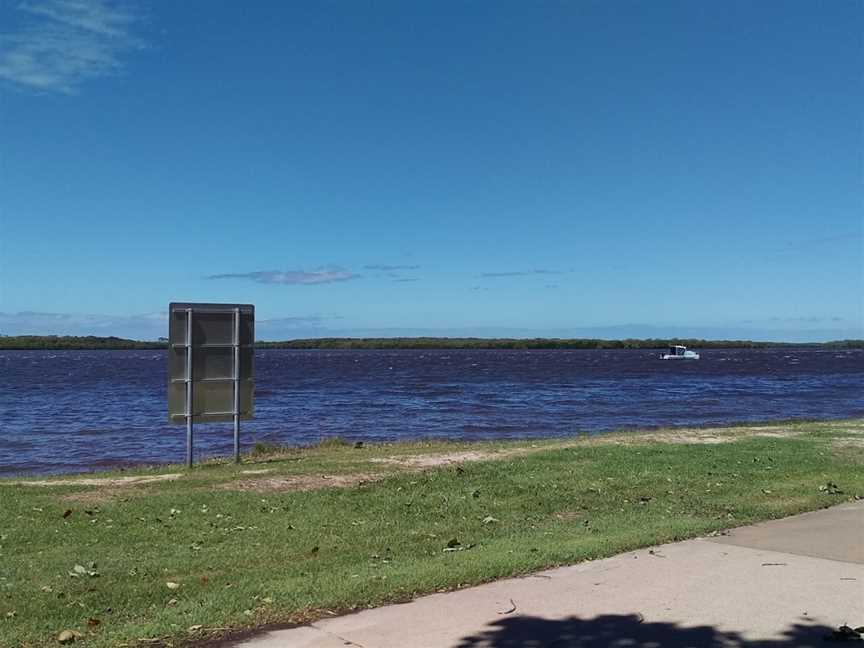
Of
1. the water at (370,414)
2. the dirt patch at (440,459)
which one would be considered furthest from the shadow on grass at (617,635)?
the water at (370,414)

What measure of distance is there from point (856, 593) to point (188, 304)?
33.7 feet

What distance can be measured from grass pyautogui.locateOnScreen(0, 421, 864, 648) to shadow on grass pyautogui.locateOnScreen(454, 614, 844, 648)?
1003mm

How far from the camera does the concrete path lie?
188 inches

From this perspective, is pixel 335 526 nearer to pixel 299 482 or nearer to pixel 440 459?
pixel 299 482

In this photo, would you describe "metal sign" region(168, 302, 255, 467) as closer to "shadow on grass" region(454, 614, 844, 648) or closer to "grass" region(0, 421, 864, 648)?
"grass" region(0, 421, 864, 648)

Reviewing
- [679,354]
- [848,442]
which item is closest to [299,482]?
[848,442]

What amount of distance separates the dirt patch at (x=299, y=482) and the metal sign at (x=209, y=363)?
9.80 feet

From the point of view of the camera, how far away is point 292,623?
516 cm

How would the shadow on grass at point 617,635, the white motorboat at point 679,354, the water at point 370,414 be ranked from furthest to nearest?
1. the white motorboat at point 679,354
2. the water at point 370,414
3. the shadow on grass at point 617,635

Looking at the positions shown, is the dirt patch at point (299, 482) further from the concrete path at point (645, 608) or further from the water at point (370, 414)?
the water at point (370, 414)

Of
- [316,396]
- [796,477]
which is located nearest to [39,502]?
[796,477]

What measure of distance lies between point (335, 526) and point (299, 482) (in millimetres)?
2656

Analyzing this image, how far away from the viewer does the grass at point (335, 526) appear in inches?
217

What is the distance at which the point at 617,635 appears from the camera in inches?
190
